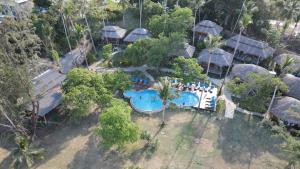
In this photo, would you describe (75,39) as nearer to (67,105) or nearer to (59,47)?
(59,47)

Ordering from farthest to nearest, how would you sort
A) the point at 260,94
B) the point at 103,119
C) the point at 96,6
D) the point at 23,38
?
the point at 96,6 < the point at 260,94 < the point at 23,38 < the point at 103,119

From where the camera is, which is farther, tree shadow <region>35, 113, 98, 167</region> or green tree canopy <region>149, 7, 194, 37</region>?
green tree canopy <region>149, 7, 194, 37</region>

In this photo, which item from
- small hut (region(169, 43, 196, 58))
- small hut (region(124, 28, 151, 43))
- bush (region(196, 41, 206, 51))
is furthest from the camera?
bush (region(196, 41, 206, 51))

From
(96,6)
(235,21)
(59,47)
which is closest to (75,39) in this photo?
(59,47)

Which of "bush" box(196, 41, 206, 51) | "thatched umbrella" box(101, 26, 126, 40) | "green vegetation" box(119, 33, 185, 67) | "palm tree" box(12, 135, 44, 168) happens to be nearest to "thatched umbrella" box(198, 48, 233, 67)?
"green vegetation" box(119, 33, 185, 67)

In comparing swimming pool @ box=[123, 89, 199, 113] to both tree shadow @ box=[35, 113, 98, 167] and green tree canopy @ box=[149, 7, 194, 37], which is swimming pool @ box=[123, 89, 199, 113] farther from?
green tree canopy @ box=[149, 7, 194, 37]

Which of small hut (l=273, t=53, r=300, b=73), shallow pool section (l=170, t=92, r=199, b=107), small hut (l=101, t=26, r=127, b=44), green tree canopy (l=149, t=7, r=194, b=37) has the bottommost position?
shallow pool section (l=170, t=92, r=199, b=107)

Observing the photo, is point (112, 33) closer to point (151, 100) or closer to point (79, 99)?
point (151, 100)

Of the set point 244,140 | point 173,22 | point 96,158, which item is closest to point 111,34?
point 173,22
